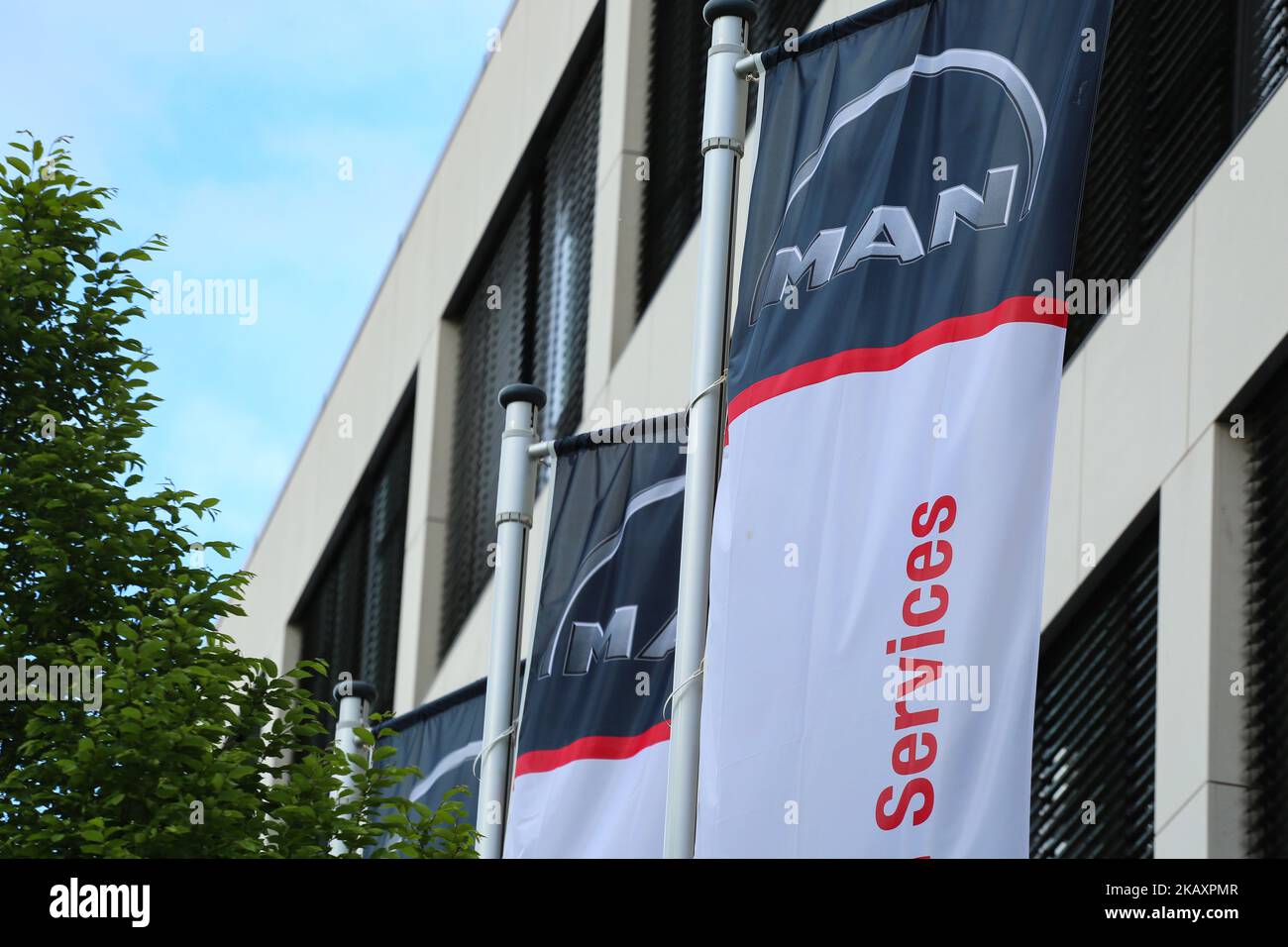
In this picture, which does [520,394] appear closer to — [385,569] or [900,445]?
[900,445]

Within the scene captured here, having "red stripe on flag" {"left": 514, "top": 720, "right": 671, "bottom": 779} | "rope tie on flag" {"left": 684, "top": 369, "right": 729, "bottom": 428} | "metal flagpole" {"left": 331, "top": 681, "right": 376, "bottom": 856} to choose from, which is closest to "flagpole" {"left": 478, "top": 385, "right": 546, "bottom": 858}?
"red stripe on flag" {"left": 514, "top": 720, "right": 671, "bottom": 779}

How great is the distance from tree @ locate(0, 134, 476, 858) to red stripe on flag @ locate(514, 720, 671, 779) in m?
1.21

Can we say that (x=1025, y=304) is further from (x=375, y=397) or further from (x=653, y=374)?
(x=375, y=397)

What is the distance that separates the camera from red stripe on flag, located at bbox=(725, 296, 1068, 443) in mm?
8062

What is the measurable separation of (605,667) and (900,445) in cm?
331

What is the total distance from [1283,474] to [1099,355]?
194 cm

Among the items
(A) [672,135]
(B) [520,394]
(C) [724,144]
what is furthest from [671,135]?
(C) [724,144]

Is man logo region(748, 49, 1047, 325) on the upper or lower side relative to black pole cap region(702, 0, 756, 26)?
lower

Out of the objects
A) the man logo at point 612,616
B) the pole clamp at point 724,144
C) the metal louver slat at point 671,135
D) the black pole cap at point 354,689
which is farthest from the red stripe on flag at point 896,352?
the metal louver slat at point 671,135

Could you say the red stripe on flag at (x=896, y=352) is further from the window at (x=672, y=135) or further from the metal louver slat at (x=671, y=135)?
the metal louver slat at (x=671, y=135)

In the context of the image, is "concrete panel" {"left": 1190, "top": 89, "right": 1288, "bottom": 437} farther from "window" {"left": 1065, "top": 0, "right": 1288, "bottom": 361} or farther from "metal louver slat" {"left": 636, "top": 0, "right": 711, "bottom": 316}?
"metal louver slat" {"left": 636, "top": 0, "right": 711, "bottom": 316}

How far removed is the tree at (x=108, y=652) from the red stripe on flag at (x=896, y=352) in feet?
13.8

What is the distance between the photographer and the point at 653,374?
64.4ft
